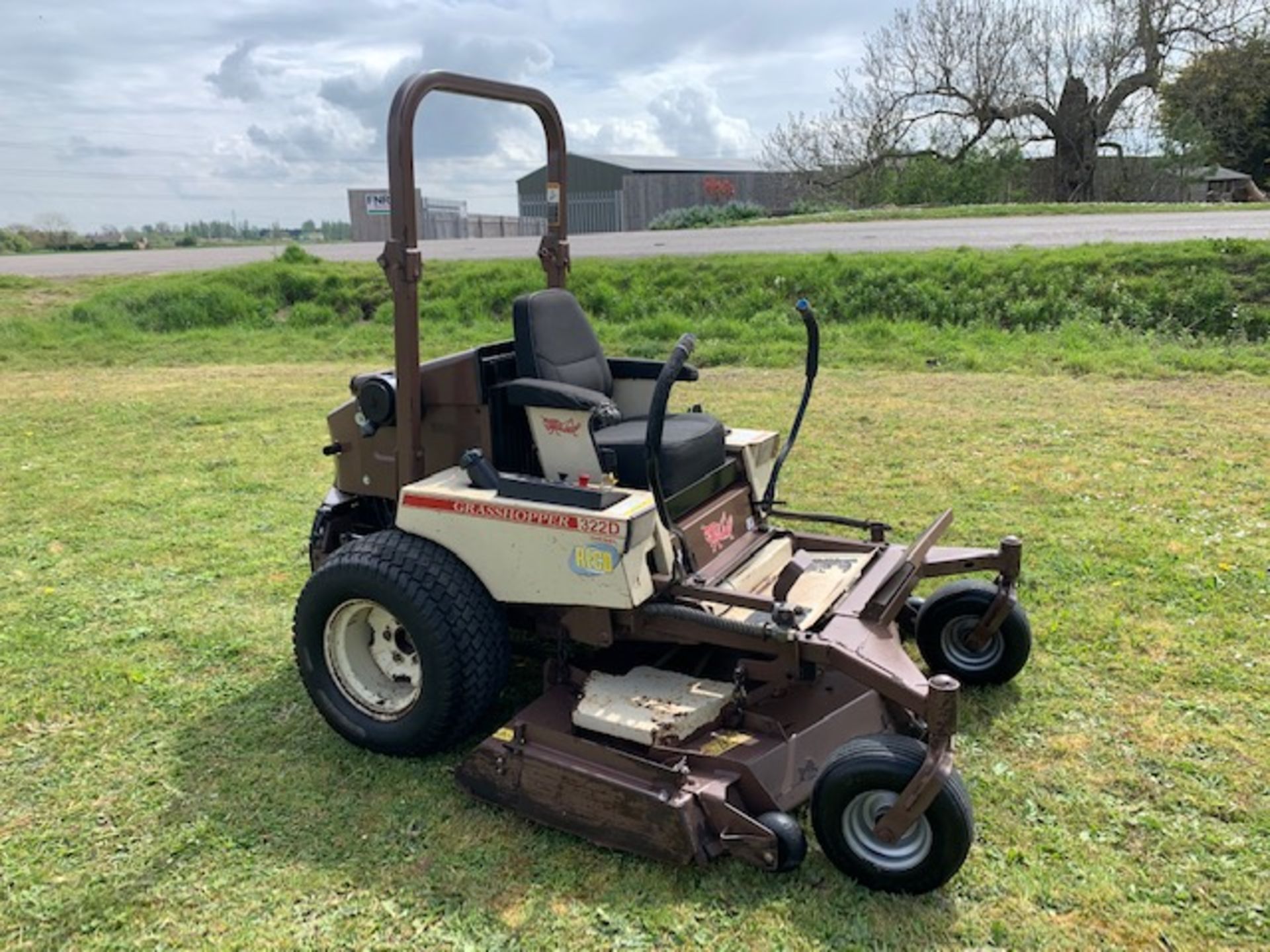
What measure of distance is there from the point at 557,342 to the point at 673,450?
2.22 ft

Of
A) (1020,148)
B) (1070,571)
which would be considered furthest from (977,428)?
(1020,148)

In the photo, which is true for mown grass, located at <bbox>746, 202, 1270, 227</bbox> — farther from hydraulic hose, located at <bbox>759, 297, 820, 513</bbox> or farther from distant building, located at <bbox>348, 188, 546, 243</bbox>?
hydraulic hose, located at <bbox>759, 297, 820, 513</bbox>

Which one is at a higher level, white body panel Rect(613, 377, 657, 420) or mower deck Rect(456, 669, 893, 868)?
white body panel Rect(613, 377, 657, 420)

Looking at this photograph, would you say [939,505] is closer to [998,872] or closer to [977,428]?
[977,428]

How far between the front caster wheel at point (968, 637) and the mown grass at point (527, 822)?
10cm

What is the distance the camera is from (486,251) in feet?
64.6

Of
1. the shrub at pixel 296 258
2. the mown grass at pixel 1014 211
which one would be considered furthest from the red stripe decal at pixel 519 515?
the mown grass at pixel 1014 211

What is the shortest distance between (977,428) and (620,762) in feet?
17.4

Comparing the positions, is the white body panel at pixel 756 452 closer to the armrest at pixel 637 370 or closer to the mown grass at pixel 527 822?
the armrest at pixel 637 370

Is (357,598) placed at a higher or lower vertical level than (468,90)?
lower

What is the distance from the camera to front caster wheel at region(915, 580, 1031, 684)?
3.75 metres

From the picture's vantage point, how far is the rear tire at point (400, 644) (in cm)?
323

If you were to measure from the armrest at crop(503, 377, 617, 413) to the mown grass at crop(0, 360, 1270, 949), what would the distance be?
1155 millimetres

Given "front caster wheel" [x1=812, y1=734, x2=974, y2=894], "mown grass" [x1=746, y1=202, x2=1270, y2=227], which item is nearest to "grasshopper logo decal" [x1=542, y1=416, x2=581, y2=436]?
"front caster wheel" [x1=812, y1=734, x2=974, y2=894]
